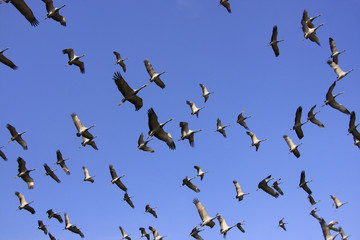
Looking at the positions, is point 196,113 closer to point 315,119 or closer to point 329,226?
point 315,119

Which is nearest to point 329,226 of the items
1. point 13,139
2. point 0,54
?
point 13,139

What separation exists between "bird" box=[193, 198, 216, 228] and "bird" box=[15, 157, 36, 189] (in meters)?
12.5

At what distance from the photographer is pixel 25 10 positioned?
24.8 m

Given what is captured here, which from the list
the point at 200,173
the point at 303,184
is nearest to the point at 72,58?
the point at 200,173

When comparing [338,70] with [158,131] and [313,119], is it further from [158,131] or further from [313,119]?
[158,131]

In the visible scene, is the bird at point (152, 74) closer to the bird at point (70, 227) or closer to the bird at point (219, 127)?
the bird at point (219, 127)

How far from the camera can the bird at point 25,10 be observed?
24000mm

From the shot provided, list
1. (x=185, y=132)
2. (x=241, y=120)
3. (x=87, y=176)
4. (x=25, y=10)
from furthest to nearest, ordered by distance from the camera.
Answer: (x=241, y=120) < (x=87, y=176) < (x=185, y=132) < (x=25, y=10)

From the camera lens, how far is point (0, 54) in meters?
25.9

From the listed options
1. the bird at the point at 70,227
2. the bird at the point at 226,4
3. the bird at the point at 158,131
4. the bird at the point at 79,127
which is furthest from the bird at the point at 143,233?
the bird at the point at 226,4

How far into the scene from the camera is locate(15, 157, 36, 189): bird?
31.7 m

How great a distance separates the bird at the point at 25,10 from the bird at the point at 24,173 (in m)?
11.1

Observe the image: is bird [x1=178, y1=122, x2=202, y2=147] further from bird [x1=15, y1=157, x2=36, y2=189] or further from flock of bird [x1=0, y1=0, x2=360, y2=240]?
bird [x1=15, y1=157, x2=36, y2=189]

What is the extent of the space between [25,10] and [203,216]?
1787 cm
